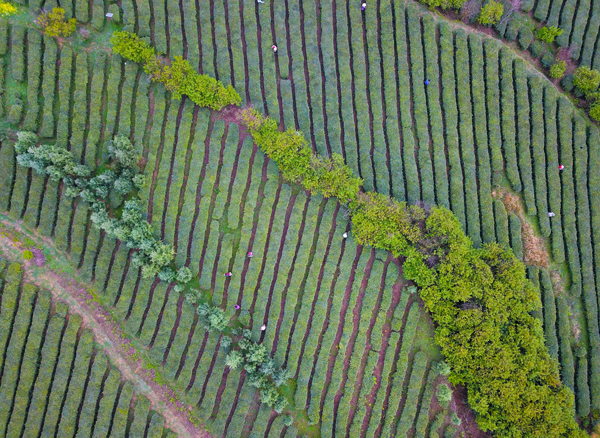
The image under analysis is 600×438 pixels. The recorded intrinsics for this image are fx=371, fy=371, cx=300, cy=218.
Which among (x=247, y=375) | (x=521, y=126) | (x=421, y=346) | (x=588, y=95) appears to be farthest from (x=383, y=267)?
(x=588, y=95)

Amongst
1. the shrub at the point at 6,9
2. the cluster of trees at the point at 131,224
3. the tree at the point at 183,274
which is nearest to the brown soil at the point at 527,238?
the cluster of trees at the point at 131,224

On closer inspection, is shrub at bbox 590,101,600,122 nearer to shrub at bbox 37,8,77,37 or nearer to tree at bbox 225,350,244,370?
tree at bbox 225,350,244,370

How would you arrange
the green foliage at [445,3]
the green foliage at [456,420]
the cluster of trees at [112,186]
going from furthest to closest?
1. the green foliage at [445,3]
2. the green foliage at [456,420]
3. the cluster of trees at [112,186]

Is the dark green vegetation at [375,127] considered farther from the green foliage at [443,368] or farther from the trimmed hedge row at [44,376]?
the trimmed hedge row at [44,376]

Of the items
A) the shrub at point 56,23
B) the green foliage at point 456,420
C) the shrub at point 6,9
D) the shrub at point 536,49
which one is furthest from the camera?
the shrub at point 536,49

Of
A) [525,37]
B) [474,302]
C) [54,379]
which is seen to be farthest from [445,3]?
[54,379]

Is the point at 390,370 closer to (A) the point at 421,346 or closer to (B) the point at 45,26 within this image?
(A) the point at 421,346

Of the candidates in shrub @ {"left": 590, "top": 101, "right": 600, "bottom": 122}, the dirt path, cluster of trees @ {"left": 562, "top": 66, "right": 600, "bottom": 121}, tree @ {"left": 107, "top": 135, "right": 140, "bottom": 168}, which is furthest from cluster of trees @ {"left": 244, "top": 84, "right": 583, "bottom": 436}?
the dirt path
